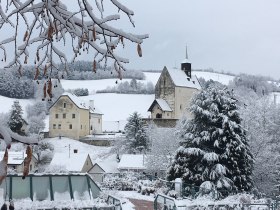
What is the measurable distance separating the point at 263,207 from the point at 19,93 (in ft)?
214

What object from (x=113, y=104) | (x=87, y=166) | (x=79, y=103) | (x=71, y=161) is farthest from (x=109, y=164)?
(x=113, y=104)

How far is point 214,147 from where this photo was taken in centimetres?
2203

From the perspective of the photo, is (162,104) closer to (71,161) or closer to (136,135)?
(136,135)

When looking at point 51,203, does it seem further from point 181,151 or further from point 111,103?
point 111,103

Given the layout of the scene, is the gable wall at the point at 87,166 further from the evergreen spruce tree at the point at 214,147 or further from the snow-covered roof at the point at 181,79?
the snow-covered roof at the point at 181,79

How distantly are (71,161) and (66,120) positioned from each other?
2262cm

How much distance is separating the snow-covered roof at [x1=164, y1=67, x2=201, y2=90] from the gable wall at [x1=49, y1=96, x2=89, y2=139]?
42.1ft

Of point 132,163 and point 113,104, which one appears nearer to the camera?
point 132,163

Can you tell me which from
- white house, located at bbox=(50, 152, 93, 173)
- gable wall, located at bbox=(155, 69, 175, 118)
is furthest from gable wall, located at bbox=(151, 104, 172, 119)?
white house, located at bbox=(50, 152, 93, 173)

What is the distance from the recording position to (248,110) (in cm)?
3506

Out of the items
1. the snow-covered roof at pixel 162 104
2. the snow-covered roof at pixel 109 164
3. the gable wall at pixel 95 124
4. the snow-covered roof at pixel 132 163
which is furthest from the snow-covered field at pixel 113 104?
the snow-covered roof at pixel 132 163

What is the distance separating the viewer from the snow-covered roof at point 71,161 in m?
37.1

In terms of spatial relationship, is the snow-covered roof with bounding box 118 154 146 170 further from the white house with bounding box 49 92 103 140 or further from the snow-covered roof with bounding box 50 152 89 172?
the white house with bounding box 49 92 103 140

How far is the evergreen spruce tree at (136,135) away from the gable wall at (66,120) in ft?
50.9
